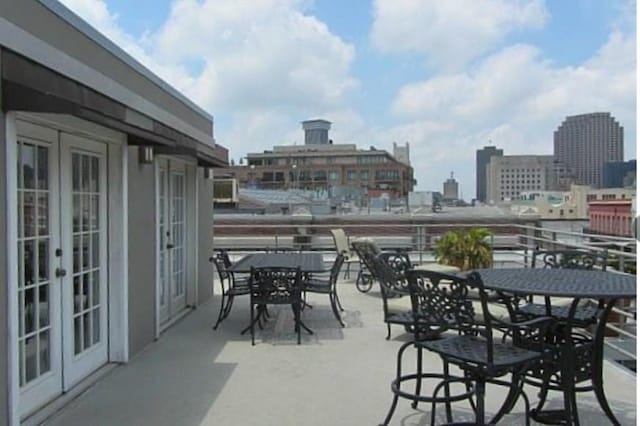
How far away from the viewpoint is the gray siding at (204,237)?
7867 mm

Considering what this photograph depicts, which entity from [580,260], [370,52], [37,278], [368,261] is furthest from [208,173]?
[580,260]

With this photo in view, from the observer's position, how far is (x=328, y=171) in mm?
43750

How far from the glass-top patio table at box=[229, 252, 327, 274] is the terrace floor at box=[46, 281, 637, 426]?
2.12 feet

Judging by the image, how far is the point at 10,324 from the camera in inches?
119

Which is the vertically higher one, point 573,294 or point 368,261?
point 573,294

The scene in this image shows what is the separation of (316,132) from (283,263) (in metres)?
53.0

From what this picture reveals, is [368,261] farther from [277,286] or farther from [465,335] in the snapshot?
[465,335]

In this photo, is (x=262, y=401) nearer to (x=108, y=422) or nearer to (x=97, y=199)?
(x=108, y=422)

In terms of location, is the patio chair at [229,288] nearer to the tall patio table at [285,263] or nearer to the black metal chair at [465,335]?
the tall patio table at [285,263]

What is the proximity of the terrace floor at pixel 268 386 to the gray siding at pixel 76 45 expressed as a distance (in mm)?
2260

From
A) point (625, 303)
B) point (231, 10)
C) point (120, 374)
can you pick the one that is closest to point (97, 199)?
point (120, 374)

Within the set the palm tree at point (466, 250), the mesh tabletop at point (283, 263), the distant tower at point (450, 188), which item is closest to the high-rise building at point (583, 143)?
the palm tree at point (466, 250)

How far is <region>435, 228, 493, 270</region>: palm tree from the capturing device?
8625 mm

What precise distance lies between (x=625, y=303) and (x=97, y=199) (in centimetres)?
542
